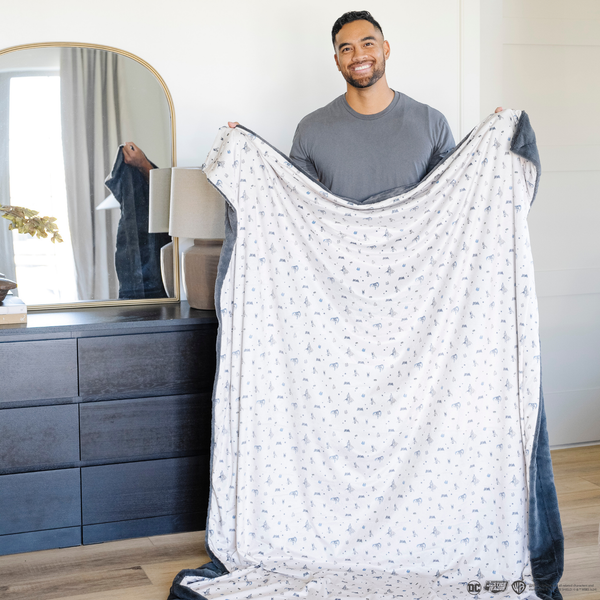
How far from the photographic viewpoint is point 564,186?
10.8 feet

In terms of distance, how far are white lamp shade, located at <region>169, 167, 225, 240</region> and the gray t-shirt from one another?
0.34 meters

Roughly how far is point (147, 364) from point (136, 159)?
0.85m

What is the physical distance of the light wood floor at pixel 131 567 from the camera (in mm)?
2076

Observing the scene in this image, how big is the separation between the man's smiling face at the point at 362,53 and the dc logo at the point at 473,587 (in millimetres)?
1635

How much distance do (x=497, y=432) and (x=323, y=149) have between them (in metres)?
1.10

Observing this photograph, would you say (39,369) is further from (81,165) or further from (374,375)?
(374,375)

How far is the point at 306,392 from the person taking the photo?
215cm

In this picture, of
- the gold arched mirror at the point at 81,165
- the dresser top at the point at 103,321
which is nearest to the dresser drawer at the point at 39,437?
the dresser top at the point at 103,321

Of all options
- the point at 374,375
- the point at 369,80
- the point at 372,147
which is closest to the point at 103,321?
the point at 374,375

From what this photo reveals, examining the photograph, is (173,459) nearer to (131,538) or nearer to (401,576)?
(131,538)

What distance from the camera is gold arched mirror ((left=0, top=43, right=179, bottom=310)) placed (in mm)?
2576

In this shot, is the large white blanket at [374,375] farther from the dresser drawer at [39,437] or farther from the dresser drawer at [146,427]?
the dresser drawer at [39,437]

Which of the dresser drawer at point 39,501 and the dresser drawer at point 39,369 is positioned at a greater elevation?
the dresser drawer at point 39,369

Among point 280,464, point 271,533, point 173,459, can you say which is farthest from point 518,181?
point 173,459
